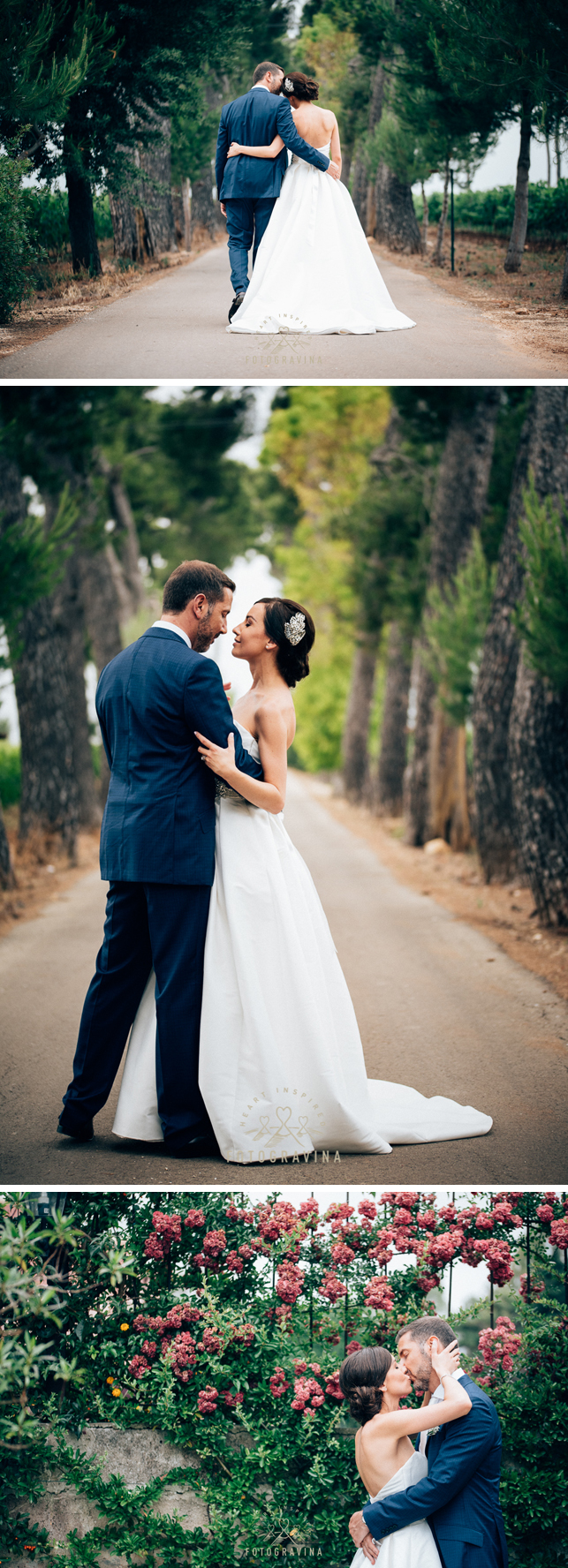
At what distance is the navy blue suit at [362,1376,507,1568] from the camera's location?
12.3ft

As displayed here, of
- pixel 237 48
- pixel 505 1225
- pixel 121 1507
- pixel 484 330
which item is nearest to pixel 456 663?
pixel 484 330

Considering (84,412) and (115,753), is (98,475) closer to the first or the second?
(84,412)

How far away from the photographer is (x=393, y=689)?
19047 mm

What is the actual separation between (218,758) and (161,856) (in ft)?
1.44

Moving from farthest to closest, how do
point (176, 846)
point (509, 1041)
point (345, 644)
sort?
point (345, 644) < point (509, 1041) < point (176, 846)

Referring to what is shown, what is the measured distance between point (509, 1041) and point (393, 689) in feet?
44.0

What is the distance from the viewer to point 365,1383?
4121mm

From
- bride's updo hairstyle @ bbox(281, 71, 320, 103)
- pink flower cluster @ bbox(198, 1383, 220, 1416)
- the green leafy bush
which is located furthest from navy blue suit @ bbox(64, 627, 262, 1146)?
bride's updo hairstyle @ bbox(281, 71, 320, 103)

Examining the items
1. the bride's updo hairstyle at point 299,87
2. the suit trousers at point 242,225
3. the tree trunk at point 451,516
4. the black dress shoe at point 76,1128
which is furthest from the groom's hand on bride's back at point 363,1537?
the tree trunk at point 451,516

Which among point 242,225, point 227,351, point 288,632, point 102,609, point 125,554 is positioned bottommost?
point 102,609

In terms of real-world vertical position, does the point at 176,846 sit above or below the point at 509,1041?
above

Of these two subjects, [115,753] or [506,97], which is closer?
[115,753]

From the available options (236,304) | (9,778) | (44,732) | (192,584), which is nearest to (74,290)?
(236,304)

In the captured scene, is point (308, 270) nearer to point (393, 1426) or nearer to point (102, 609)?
point (393, 1426)
